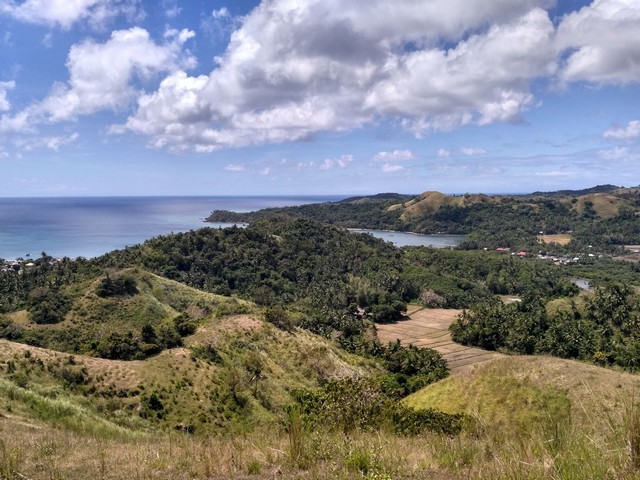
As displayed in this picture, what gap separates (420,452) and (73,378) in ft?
96.5

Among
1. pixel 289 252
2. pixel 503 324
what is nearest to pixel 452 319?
pixel 503 324

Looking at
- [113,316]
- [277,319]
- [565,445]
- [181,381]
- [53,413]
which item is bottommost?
[113,316]

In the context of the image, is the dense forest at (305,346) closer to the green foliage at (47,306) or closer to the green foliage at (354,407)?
the green foliage at (354,407)

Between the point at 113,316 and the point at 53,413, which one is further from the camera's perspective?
the point at 113,316

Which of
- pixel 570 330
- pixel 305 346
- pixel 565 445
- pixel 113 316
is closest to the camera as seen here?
pixel 565 445

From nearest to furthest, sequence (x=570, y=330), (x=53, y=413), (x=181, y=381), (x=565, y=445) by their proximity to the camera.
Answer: (x=565, y=445)
(x=53, y=413)
(x=181, y=381)
(x=570, y=330)

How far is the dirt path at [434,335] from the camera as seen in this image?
72.7 m

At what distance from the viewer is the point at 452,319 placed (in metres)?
→ 101

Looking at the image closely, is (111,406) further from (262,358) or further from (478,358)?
(478,358)

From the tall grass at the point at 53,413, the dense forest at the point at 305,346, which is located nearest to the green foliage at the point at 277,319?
the dense forest at the point at 305,346

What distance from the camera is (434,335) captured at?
291 feet

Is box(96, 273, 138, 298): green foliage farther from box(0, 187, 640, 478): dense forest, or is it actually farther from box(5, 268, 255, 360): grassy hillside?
box(0, 187, 640, 478): dense forest

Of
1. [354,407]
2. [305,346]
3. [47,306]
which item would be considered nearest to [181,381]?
[305,346]

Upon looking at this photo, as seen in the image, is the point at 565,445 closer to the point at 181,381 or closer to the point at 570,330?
the point at 181,381
